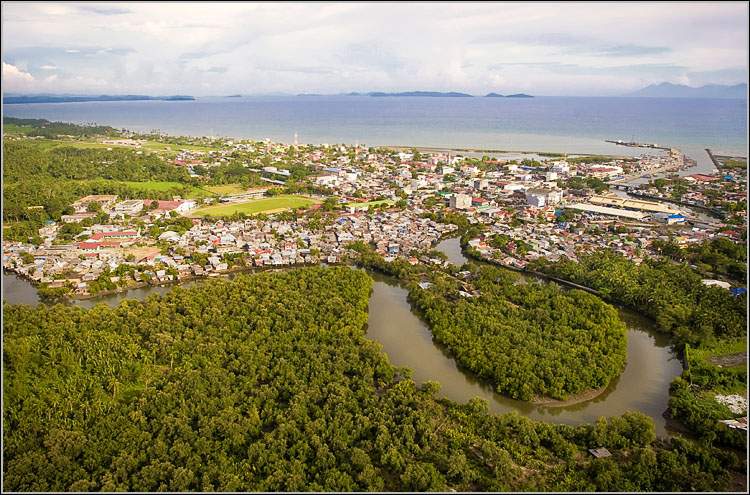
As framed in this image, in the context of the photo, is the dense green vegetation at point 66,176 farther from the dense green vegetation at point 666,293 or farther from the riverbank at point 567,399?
the dense green vegetation at point 666,293

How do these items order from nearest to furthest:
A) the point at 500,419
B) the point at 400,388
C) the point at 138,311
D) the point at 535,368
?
the point at 500,419, the point at 400,388, the point at 535,368, the point at 138,311

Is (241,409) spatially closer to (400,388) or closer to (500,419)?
(400,388)

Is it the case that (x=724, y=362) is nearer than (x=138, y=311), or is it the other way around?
(x=724, y=362)

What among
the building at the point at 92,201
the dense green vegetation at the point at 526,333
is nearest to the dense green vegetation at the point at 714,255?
the dense green vegetation at the point at 526,333

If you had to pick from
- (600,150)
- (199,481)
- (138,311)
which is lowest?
(199,481)

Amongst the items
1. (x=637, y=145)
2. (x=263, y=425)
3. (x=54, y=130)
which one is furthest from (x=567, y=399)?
(x=54, y=130)

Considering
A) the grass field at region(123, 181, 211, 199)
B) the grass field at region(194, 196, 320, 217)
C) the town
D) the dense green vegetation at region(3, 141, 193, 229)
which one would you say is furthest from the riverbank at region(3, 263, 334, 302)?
the grass field at region(123, 181, 211, 199)

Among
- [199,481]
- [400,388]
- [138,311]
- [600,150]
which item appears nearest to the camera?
[199,481]

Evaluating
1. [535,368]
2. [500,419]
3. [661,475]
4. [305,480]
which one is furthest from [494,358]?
[305,480]
